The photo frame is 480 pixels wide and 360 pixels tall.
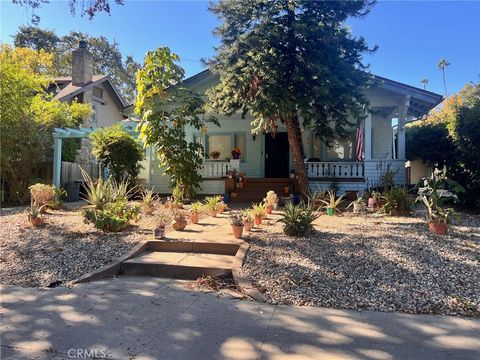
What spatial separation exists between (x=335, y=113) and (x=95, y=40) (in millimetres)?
31832

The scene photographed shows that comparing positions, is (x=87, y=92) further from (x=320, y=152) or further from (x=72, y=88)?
(x=320, y=152)

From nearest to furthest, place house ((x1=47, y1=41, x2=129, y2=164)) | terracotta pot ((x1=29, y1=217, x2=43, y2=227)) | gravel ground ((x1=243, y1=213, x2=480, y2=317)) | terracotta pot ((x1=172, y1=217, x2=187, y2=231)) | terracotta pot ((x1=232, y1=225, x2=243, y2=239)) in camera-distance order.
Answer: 1. gravel ground ((x1=243, y1=213, x2=480, y2=317))
2. terracotta pot ((x1=232, y1=225, x2=243, y2=239))
3. terracotta pot ((x1=172, y1=217, x2=187, y2=231))
4. terracotta pot ((x1=29, y1=217, x2=43, y2=227))
5. house ((x1=47, y1=41, x2=129, y2=164))

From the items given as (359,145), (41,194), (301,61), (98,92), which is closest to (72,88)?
(98,92)

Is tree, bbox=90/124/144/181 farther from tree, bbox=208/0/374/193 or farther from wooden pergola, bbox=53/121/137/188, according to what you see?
tree, bbox=208/0/374/193

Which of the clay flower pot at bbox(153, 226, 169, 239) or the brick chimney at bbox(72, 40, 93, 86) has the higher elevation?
the brick chimney at bbox(72, 40, 93, 86)

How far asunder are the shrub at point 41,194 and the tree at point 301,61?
572 centimetres

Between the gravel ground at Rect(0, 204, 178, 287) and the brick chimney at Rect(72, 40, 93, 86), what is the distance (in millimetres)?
14223

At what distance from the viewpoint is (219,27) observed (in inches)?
434

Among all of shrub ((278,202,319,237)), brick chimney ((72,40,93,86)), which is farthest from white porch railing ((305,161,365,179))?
brick chimney ((72,40,93,86))

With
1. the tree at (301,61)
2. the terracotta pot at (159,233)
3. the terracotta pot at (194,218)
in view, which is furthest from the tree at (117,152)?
the terracotta pot at (159,233)

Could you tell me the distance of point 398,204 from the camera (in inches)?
351

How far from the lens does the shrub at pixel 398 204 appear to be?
888 centimetres

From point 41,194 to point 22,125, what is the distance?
4380 mm

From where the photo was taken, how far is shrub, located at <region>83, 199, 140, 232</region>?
269 inches
